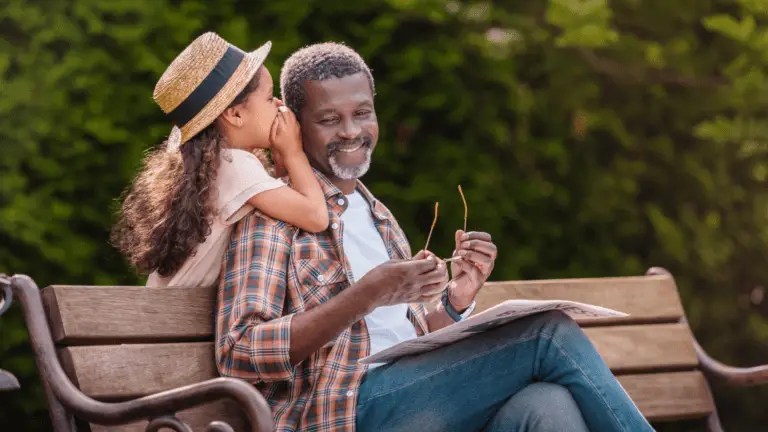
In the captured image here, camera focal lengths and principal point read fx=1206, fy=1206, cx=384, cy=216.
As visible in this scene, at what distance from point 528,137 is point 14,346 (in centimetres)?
206

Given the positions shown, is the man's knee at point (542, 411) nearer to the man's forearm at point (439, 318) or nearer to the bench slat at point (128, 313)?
the man's forearm at point (439, 318)

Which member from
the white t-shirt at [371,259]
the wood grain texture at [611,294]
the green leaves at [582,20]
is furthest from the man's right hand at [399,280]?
the green leaves at [582,20]

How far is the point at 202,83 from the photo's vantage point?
3215mm

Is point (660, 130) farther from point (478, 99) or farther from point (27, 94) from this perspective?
point (27, 94)

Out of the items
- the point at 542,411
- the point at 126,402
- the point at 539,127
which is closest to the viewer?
the point at 126,402

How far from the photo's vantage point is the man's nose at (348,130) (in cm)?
344

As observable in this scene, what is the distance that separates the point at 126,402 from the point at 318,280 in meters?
0.63

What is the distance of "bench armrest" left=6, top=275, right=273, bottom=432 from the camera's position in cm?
264

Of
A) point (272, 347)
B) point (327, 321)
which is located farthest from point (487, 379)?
point (272, 347)

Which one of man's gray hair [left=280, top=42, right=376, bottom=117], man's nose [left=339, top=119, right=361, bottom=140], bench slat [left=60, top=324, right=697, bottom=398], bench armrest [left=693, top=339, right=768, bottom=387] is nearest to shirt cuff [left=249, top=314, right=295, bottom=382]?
bench slat [left=60, top=324, right=697, bottom=398]

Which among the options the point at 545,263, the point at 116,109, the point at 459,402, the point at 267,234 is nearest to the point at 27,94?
the point at 116,109

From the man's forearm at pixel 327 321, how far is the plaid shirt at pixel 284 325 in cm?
3

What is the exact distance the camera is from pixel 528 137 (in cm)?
467

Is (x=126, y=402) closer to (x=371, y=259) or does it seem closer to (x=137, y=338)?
(x=137, y=338)
